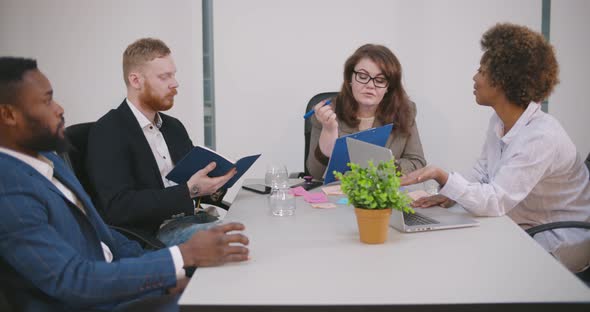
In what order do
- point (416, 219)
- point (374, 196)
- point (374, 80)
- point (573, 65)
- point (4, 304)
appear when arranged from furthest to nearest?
point (573, 65) < point (374, 80) < point (416, 219) < point (374, 196) < point (4, 304)

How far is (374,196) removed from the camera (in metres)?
1.46

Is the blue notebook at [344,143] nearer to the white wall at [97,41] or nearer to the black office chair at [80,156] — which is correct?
the black office chair at [80,156]

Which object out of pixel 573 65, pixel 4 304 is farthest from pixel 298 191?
pixel 573 65

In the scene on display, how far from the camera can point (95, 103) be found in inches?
144

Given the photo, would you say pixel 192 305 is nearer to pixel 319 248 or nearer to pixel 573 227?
pixel 319 248

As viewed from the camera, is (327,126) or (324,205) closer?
(324,205)

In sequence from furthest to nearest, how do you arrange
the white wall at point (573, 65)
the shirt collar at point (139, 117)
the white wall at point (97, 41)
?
1. the white wall at point (97, 41)
2. the white wall at point (573, 65)
3. the shirt collar at point (139, 117)

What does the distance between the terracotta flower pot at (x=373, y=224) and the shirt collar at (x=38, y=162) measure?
34.0 inches

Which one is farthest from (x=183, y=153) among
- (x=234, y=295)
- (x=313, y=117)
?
(x=234, y=295)

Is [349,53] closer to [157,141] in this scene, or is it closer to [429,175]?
[157,141]

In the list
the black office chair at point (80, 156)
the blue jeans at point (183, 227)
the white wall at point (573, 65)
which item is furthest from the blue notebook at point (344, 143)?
the white wall at point (573, 65)

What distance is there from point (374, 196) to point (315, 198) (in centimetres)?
69

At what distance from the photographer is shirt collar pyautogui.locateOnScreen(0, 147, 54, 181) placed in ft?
4.15

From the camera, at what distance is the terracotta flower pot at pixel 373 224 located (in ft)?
4.80
